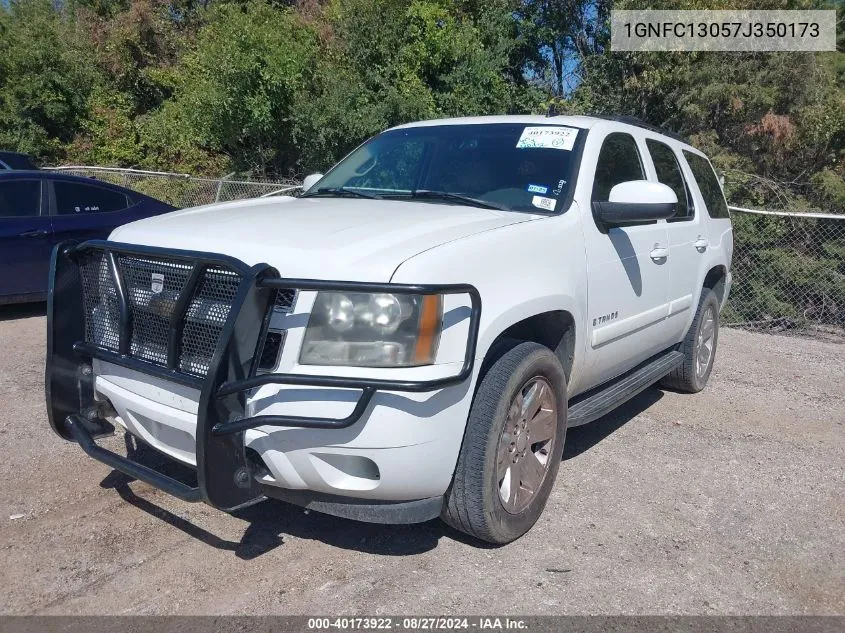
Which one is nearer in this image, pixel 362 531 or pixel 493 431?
pixel 493 431

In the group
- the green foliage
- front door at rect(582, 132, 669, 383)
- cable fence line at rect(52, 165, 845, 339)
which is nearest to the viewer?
front door at rect(582, 132, 669, 383)

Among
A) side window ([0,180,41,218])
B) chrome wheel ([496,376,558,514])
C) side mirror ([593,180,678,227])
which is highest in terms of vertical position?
side window ([0,180,41,218])

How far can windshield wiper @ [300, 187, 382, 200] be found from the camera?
14.2ft

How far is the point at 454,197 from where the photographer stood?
4.07m

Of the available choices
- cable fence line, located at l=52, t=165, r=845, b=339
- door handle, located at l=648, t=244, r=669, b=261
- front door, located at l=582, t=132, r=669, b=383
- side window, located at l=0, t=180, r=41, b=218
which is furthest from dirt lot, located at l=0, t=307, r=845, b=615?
cable fence line, located at l=52, t=165, r=845, b=339

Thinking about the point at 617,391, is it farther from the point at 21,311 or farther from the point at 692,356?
the point at 21,311

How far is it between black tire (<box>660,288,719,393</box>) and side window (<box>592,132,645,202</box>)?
1.49 m

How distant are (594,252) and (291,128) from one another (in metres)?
12.4

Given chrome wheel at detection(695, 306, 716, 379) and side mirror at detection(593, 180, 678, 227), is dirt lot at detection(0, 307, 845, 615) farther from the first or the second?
side mirror at detection(593, 180, 678, 227)

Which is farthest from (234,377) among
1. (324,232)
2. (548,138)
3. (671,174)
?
(671,174)

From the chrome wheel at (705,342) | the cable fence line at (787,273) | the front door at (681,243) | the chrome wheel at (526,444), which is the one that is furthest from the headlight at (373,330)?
the cable fence line at (787,273)

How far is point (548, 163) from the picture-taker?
4.22m

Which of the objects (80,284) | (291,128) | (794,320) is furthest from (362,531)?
(291,128)

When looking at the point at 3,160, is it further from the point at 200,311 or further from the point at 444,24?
the point at 200,311
